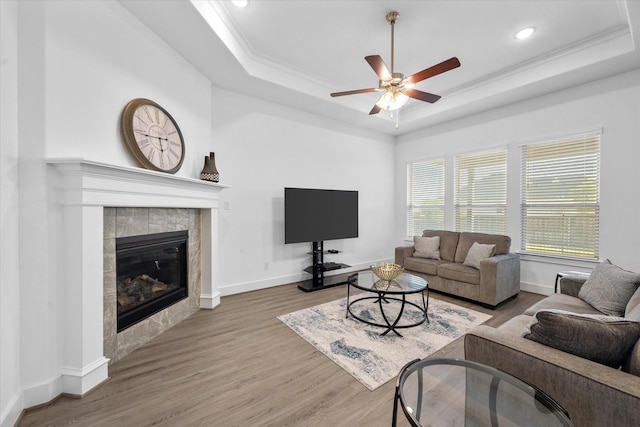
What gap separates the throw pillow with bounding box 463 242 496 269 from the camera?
145 inches

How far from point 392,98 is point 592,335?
90.1 inches

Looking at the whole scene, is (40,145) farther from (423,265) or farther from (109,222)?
(423,265)

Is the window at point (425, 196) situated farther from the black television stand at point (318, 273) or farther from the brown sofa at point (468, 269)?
the black television stand at point (318, 273)

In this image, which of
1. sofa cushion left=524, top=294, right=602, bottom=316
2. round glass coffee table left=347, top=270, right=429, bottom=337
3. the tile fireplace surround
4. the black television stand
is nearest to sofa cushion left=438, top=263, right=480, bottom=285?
round glass coffee table left=347, top=270, right=429, bottom=337

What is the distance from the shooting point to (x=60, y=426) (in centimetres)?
155

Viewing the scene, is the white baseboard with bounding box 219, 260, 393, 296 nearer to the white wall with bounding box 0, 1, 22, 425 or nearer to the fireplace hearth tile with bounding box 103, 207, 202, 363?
the fireplace hearth tile with bounding box 103, 207, 202, 363

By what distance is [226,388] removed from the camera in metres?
1.90

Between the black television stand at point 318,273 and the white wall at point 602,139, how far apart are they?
2.88 m

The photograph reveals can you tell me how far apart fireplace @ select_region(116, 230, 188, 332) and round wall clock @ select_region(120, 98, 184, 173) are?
2.38 feet

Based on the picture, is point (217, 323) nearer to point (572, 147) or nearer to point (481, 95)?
point (481, 95)

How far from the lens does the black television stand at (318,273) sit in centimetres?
418

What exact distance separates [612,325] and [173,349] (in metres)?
2.98

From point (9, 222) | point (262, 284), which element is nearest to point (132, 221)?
point (9, 222)

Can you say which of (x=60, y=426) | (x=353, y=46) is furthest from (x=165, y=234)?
(x=353, y=46)
